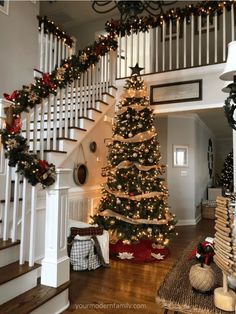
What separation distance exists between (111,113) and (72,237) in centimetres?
262

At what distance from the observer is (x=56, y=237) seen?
7.78ft

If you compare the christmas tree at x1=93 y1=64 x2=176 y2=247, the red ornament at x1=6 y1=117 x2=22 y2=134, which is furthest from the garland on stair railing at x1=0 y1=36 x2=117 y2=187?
the christmas tree at x1=93 y1=64 x2=176 y2=247

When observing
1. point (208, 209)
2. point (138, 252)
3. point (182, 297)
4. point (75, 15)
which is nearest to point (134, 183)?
point (138, 252)

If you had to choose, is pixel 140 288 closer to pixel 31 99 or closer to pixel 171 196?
pixel 31 99

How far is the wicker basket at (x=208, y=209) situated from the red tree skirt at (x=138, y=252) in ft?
12.2

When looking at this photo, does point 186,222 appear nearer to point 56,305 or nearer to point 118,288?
point 118,288

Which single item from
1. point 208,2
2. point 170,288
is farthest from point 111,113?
point 170,288

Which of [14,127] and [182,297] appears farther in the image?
[14,127]

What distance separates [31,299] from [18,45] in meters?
4.13

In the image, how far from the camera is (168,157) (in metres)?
6.46

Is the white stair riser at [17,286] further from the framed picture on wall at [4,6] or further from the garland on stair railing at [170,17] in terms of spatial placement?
the framed picture on wall at [4,6]

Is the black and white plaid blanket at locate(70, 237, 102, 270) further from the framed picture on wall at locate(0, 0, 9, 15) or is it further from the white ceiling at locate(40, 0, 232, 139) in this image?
the white ceiling at locate(40, 0, 232, 139)

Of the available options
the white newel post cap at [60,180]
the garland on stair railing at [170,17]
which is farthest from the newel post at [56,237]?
the garland on stair railing at [170,17]

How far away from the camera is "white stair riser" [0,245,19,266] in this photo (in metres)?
2.39
